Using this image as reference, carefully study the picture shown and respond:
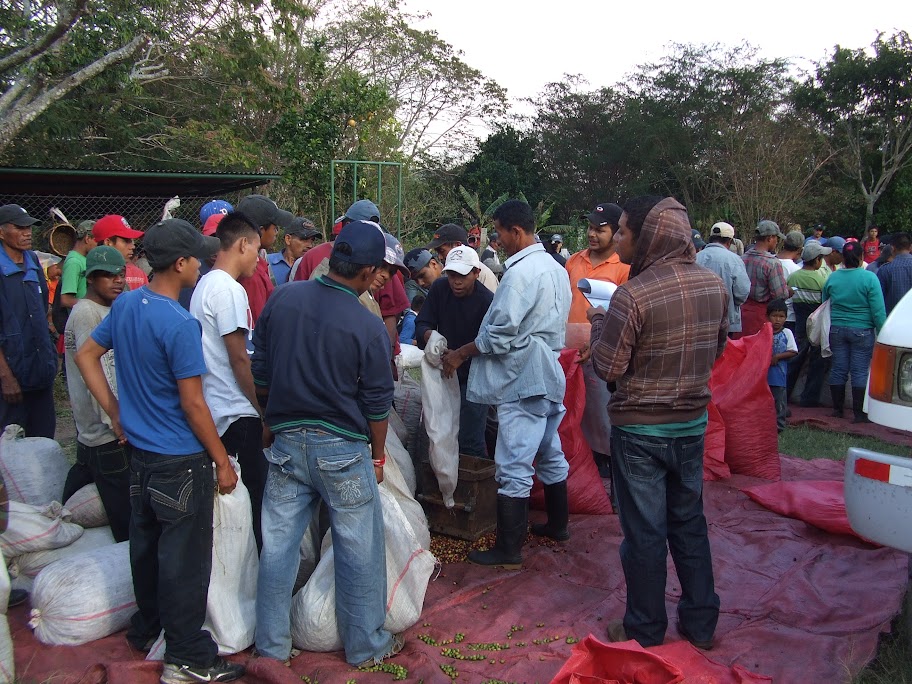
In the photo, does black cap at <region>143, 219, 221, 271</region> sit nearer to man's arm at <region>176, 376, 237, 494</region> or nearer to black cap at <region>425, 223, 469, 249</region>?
man's arm at <region>176, 376, 237, 494</region>

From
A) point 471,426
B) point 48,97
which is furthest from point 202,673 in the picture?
point 48,97

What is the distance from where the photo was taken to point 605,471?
5480 millimetres

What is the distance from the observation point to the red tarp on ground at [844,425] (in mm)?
6926

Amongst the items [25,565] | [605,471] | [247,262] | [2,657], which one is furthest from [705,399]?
[25,565]

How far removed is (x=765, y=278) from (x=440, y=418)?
175 inches

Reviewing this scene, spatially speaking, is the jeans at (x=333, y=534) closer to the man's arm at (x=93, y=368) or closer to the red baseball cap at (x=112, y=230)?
the man's arm at (x=93, y=368)

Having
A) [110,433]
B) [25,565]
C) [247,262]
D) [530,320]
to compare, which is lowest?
[25,565]

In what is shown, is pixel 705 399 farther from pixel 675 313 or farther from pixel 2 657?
pixel 2 657

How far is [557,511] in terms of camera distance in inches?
173

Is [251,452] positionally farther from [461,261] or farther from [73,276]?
[73,276]

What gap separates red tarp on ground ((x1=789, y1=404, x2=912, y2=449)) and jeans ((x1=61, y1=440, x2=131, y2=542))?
6.30 m

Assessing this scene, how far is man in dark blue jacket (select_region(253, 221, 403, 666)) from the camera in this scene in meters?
2.88

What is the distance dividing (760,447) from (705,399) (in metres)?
2.75

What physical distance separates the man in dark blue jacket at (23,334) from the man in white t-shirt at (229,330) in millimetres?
1877
